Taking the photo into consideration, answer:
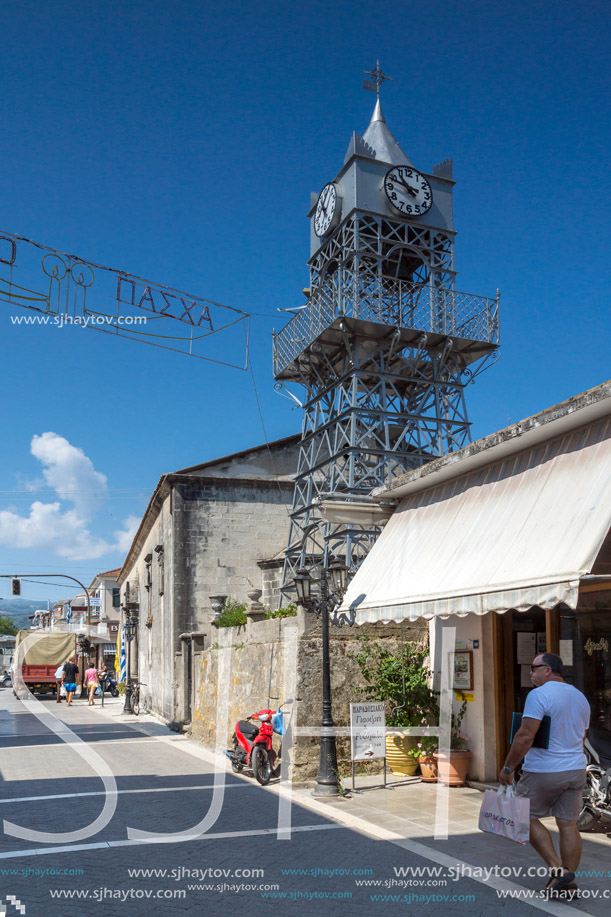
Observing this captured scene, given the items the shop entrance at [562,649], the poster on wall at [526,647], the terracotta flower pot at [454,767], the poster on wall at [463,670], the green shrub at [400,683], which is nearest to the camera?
the shop entrance at [562,649]

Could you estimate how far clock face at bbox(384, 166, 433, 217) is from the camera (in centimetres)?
2150

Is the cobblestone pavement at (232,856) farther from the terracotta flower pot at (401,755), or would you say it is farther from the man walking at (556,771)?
the terracotta flower pot at (401,755)

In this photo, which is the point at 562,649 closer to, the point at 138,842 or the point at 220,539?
the point at 138,842

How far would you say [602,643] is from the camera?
28.7 feet

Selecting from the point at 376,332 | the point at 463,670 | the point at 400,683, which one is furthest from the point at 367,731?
the point at 376,332

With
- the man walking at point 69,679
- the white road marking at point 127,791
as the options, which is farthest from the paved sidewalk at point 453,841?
the man walking at point 69,679

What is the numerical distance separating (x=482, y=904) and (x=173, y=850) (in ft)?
9.82

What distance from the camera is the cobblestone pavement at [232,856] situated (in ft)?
19.1

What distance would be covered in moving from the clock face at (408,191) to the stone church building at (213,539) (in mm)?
8139

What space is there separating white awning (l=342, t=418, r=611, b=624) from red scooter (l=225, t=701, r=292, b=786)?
271 cm

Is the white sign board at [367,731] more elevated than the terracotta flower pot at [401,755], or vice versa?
the white sign board at [367,731]

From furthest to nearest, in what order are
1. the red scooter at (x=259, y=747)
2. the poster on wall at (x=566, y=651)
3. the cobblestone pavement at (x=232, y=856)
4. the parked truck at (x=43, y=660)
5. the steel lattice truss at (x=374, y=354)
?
the parked truck at (x=43, y=660), the steel lattice truss at (x=374, y=354), the red scooter at (x=259, y=747), the poster on wall at (x=566, y=651), the cobblestone pavement at (x=232, y=856)

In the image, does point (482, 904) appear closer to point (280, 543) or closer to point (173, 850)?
point (173, 850)

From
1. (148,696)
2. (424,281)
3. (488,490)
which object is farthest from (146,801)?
(148,696)
